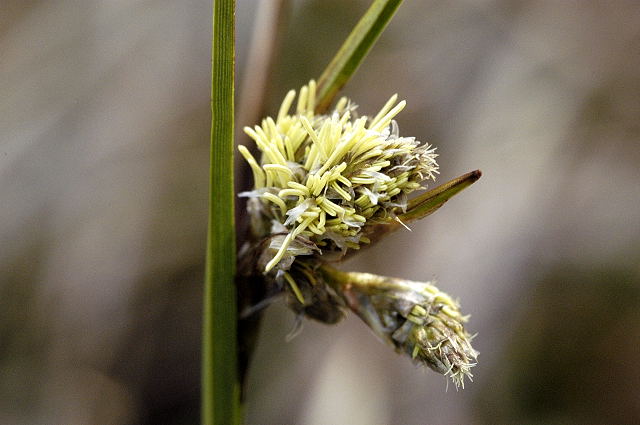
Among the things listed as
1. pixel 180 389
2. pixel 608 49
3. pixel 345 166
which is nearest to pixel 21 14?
pixel 180 389

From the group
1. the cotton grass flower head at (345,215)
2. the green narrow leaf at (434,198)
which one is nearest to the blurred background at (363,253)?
the cotton grass flower head at (345,215)

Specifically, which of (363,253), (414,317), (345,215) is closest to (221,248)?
(345,215)

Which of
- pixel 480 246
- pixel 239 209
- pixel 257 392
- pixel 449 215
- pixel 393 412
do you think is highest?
pixel 239 209

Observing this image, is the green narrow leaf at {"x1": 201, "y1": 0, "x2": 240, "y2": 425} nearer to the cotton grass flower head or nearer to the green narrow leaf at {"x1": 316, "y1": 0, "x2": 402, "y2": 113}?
the cotton grass flower head

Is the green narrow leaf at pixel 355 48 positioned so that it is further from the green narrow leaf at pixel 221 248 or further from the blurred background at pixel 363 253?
the blurred background at pixel 363 253

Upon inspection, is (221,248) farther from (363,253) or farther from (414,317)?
(363,253)

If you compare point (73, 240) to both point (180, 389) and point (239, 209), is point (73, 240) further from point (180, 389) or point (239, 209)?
point (239, 209)
